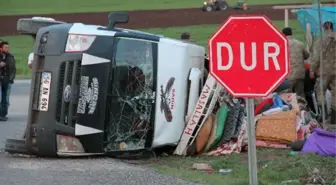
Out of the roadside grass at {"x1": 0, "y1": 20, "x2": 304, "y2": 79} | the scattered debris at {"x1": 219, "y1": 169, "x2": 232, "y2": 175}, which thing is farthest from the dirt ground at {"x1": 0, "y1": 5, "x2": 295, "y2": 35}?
the scattered debris at {"x1": 219, "y1": 169, "x2": 232, "y2": 175}

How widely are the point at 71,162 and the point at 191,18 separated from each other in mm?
44260

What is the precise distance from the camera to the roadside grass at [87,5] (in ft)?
201

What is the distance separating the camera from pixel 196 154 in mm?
11867

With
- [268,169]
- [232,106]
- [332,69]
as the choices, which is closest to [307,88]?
[332,69]

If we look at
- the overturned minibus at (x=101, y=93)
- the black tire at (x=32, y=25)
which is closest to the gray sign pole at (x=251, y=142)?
the overturned minibus at (x=101, y=93)

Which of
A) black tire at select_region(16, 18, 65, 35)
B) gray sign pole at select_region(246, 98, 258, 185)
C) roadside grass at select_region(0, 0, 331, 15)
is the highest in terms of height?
roadside grass at select_region(0, 0, 331, 15)

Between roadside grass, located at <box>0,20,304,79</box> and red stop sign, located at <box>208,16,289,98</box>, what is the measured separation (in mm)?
28315

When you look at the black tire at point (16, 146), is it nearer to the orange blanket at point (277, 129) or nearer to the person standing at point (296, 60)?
the orange blanket at point (277, 129)

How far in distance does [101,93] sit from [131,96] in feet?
1.64

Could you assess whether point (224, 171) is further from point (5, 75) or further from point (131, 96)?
point (5, 75)

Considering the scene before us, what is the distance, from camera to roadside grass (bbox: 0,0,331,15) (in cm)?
6141

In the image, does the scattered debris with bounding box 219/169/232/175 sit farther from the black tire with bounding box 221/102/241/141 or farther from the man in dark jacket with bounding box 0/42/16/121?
the man in dark jacket with bounding box 0/42/16/121

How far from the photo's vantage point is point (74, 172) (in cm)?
1003

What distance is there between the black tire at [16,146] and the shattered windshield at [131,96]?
4.40 ft
